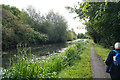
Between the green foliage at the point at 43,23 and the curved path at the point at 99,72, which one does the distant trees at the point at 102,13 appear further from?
the green foliage at the point at 43,23

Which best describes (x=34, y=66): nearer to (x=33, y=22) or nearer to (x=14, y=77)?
(x=14, y=77)

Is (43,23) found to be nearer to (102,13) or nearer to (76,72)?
(102,13)

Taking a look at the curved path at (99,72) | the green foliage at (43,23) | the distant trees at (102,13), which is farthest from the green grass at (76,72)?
the green foliage at (43,23)

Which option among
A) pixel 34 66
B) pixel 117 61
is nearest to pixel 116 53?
pixel 117 61

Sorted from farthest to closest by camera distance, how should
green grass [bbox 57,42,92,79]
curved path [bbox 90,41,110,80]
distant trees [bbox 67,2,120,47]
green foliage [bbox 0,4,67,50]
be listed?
1. green foliage [bbox 0,4,67,50]
2. green grass [bbox 57,42,92,79]
3. curved path [bbox 90,41,110,80]
4. distant trees [bbox 67,2,120,47]

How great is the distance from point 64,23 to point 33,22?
46.7 ft

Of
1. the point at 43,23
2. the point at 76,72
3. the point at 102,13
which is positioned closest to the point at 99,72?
the point at 76,72

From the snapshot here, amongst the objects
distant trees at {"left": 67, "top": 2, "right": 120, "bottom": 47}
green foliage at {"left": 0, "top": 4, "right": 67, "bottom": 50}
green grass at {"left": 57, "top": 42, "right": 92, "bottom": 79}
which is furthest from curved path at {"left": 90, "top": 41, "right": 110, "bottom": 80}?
green foliage at {"left": 0, "top": 4, "right": 67, "bottom": 50}

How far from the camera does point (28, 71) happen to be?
3.42 metres

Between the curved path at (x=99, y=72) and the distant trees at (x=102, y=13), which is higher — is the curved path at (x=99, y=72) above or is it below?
below

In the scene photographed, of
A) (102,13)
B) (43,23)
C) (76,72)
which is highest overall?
(43,23)

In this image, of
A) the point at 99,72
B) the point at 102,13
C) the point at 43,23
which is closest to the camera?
the point at 99,72

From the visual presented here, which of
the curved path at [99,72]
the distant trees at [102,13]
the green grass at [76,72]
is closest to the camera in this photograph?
the distant trees at [102,13]

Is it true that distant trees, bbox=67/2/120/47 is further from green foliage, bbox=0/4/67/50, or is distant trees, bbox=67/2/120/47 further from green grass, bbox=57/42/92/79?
green foliage, bbox=0/4/67/50
